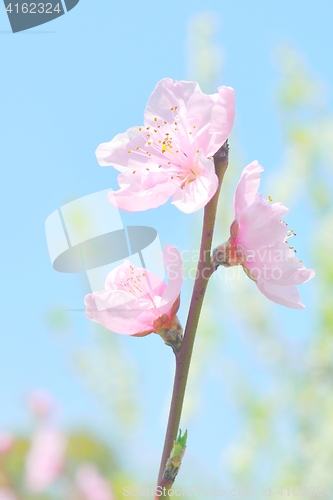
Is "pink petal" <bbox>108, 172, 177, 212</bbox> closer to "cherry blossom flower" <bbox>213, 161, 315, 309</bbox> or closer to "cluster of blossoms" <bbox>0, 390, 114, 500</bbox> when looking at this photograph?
"cherry blossom flower" <bbox>213, 161, 315, 309</bbox>

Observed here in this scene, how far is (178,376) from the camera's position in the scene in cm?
52

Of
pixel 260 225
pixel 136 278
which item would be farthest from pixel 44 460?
pixel 260 225

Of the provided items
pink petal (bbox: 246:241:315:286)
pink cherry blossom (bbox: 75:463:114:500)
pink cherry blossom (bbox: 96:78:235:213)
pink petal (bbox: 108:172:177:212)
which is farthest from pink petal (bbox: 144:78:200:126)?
pink cherry blossom (bbox: 75:463:114:500)

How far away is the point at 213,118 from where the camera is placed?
59cm

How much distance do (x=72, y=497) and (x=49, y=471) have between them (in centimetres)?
16

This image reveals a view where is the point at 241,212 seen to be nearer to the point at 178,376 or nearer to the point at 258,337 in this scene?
the point at 178,376

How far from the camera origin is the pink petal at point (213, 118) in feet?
1.92

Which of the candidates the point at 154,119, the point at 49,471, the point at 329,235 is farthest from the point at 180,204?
the point at 329,235

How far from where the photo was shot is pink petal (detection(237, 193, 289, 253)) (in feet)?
1.90

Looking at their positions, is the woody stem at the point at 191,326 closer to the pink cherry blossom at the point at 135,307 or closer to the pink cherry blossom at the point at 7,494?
the pink cherry blossom at the point at 135,307

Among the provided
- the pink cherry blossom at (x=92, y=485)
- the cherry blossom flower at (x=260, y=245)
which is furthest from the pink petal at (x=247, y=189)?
the pink cherry blossom at (x=92, y=485)

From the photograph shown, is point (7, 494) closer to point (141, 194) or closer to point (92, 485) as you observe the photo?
point (92, 485)

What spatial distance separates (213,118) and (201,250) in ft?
0.47

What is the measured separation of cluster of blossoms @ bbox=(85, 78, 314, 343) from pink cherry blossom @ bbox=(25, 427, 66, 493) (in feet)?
3.03
